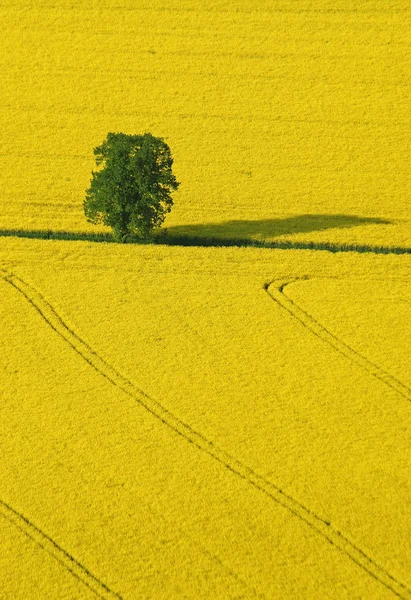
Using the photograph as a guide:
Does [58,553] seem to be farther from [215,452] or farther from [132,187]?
[132,187]

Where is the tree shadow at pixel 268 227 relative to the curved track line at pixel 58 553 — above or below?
above

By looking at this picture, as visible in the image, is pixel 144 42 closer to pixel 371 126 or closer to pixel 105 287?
pixel 371 126

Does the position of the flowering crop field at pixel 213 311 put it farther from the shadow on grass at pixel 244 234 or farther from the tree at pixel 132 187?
the tree at pixel 132 187

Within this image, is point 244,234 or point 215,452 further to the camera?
point 244,234

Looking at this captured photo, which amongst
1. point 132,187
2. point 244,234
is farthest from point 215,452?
point 244,234

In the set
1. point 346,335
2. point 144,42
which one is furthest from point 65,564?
point 144,42

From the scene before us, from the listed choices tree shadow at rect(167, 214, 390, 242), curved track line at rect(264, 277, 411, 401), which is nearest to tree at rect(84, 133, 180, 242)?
tree shadow at rect(167, 214, 390, 242)

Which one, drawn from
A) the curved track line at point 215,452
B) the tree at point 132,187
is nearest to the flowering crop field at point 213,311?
the curved track line at point 215,452

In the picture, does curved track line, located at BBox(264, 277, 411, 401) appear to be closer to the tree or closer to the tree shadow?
the tree shadow
